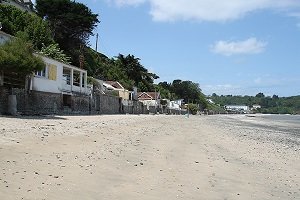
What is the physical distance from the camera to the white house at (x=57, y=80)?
3043cm

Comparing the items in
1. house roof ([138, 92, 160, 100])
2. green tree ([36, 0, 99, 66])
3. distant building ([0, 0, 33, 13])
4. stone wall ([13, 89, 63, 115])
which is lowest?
stone wall ([13, 89, 63, 115])

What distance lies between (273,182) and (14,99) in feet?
55.1

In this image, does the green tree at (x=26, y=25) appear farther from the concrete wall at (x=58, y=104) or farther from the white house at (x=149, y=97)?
the white house at (x=149, y=97)

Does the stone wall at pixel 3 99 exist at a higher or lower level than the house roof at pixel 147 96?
lower

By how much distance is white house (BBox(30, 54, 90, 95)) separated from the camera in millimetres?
30434

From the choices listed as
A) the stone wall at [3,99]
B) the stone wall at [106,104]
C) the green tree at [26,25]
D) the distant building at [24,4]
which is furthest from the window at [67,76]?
the distant building at [24,4]

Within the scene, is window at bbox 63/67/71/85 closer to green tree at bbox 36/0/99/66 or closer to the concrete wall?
the concrete wall

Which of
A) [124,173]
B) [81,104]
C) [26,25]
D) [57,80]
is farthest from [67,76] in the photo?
[124,173]

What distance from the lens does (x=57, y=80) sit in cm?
3481

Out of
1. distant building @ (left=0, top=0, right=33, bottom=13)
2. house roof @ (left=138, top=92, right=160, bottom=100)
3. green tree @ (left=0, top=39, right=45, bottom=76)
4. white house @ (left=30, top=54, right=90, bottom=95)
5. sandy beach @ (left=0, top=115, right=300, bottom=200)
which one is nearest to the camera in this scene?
sandy beach @ (left=0, top=115, right=300, bottom=200)

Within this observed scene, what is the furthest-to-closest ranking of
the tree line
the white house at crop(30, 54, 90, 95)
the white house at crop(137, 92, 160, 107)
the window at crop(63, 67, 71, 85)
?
the white house at crop(137, 92, 160, 107)
the window at crop(63, 67, 71, 85)
the white house at crop(30, 54, 90, 95)
the tree line

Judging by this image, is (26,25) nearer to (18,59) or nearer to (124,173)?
(18,59)

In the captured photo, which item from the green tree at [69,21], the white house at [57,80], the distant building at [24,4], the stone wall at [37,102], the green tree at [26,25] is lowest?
the stone wall at [37,102]

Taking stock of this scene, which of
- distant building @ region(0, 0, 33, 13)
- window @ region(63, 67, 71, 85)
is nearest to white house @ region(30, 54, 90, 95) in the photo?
window @ region(63, 67, 71, 85)
